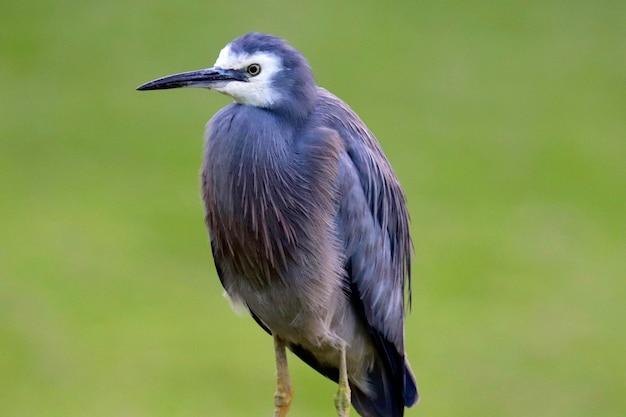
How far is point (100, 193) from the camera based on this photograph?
10430mm

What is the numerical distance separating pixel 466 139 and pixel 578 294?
75.0 inches

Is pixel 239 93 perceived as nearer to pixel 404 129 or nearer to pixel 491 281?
pixel 491 281

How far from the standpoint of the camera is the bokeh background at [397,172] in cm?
894

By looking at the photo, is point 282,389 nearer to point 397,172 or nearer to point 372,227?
point 372,227

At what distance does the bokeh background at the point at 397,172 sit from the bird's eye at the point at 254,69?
4.45 metres

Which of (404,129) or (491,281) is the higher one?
(404,129)

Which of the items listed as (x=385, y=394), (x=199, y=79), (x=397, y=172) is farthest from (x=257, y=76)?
(x=397, y=172)

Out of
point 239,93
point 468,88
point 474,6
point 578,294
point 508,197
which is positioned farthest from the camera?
point 474,6

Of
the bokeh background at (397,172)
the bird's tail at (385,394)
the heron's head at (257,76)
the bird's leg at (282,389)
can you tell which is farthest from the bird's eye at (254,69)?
the bokeh background at (397,172)

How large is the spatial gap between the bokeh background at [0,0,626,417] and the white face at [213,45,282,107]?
4.38m

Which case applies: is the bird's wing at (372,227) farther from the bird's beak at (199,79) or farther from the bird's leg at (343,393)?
the bird's beak at (199,79)

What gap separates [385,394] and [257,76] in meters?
1.35

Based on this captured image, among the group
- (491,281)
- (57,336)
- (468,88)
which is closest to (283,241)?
(57,336)

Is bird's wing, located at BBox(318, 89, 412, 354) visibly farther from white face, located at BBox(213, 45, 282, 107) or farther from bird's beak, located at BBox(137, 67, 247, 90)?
bird's beak, located at BBox(137, 67, 247, 90)
